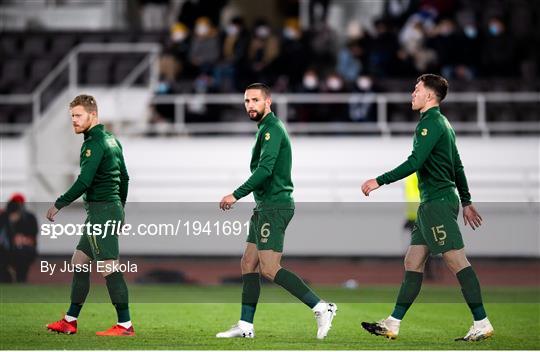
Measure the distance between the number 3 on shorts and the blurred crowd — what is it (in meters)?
13.6

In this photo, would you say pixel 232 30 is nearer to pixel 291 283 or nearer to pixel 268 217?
pixel 268 217

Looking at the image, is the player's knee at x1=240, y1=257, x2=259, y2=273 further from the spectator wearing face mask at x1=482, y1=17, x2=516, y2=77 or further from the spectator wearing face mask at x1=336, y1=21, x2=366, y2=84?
the spectator wearing face mask at x1=482, y1=17, x2=516, y2=77

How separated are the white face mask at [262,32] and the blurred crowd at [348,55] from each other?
0.8 inches

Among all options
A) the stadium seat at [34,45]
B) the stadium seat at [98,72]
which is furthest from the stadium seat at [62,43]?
the stadium seat at [98,72]

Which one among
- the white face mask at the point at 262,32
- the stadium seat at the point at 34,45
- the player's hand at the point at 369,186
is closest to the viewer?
the player's hand at the point at 369,186

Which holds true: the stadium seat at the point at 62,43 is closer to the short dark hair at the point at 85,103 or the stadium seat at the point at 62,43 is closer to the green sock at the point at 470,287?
the short dark hair at the point at 85,103

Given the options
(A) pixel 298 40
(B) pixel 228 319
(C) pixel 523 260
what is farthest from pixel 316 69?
(B) pixel 228 319

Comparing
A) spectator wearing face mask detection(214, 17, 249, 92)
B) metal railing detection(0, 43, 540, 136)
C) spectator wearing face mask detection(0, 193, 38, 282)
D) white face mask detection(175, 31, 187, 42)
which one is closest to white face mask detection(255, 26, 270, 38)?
spectator wearing face mask detection(214, 17, 249, 92)

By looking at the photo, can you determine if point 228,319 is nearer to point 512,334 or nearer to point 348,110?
point 512,334

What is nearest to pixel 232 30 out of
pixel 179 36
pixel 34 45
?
pixel 179 36

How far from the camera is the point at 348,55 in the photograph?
83.7ft

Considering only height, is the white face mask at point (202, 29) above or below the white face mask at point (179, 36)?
above

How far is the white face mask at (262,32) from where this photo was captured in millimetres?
25992

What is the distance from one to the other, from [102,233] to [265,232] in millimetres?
1373
